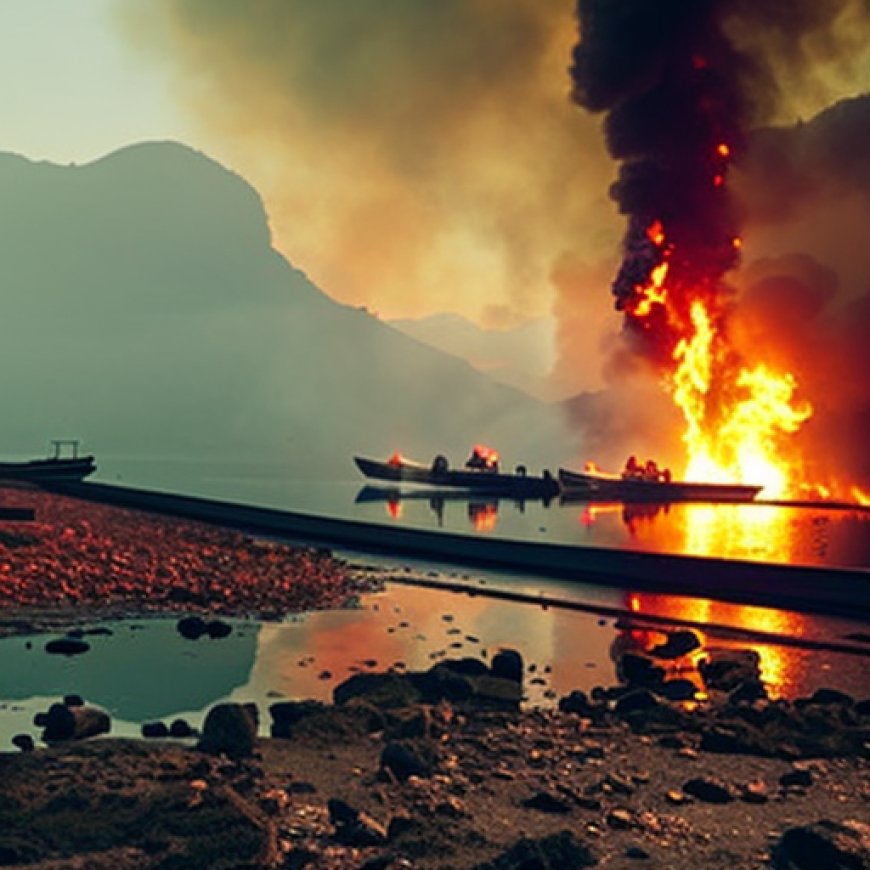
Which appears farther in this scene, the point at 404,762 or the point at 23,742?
the point at 23,742

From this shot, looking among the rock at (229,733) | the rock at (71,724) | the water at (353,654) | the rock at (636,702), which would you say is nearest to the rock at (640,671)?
the water at (353,654)

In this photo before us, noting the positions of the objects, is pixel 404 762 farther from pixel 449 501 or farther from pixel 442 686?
pixel 449 501

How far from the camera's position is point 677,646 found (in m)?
27.9

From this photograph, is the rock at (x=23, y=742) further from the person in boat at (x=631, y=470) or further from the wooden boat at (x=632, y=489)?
the person in boat at (x=631, y=470)

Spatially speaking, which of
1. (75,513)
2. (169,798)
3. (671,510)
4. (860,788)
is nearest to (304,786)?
(169,798)

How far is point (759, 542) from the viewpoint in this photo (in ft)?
311

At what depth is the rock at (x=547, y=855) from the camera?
11719 millimetres

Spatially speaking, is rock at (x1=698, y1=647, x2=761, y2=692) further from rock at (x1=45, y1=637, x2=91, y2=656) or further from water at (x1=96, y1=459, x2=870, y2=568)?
water at (x1=96, y1=459, x2=870, y2=568)

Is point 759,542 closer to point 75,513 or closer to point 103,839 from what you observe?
point 75,513

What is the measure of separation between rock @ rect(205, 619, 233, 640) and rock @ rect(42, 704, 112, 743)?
9.67m

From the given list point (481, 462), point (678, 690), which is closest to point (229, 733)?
point (678, 690)

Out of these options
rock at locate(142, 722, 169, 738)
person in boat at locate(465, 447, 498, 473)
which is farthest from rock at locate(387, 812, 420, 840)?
person in boat at locate(465, 447, 498, 473)

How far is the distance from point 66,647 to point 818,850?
1782 centimetres

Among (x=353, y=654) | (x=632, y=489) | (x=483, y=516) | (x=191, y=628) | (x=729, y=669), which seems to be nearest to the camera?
(x=729, y=669)
